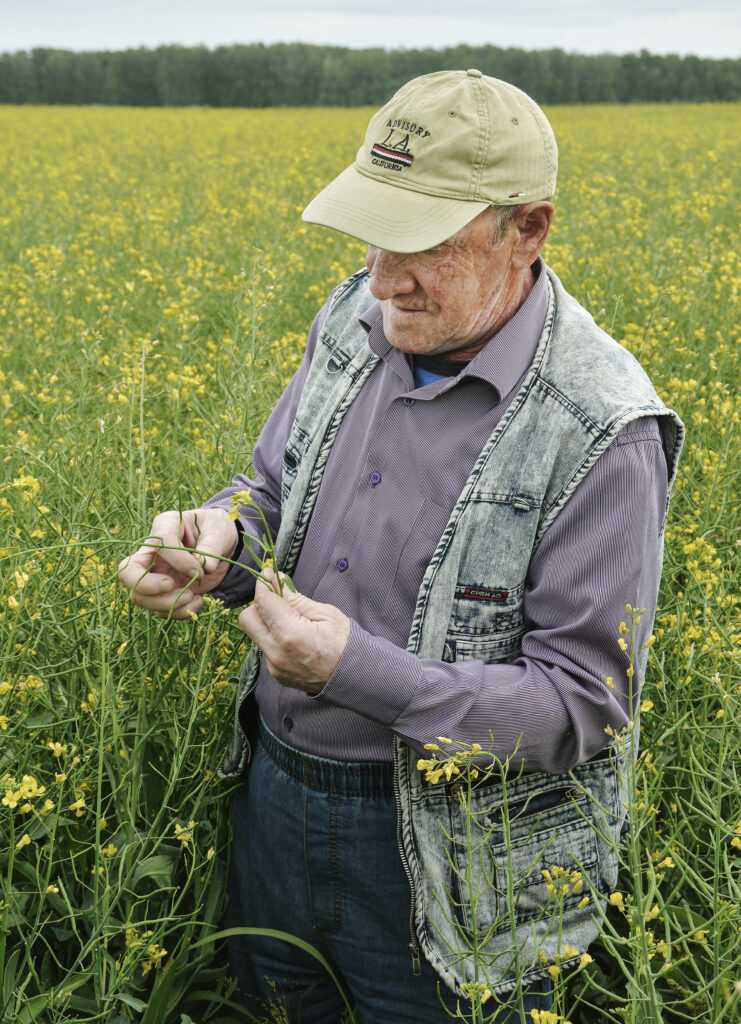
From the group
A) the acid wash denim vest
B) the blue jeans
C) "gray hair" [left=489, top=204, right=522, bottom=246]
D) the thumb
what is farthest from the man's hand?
"gray hair" [left=489, top=204, right=522, bottom=246]

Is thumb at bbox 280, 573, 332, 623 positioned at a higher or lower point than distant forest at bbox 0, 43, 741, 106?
Result: higher

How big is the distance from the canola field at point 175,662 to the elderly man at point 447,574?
0.42ft

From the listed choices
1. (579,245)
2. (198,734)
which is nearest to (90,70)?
(579,245)

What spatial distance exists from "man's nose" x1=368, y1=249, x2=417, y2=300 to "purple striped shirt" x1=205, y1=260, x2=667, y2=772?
5.6 inches

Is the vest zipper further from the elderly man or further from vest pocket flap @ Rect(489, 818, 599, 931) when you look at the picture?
vest pocket flap @ Rect(489, 818, 599, 931)

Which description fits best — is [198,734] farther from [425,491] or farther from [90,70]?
[90,70]

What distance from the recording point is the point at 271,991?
195cm

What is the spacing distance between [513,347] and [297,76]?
148ft

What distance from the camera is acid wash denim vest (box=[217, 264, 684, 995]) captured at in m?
1.56

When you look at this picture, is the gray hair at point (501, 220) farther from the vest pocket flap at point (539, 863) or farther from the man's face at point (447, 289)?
the vest pocket flap at point (539, 863)

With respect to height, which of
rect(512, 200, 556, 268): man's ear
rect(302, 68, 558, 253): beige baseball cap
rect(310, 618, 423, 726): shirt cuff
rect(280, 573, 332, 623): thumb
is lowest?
rect(310, 618, 423, 726): shirt cuff

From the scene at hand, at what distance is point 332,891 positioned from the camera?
1773mm

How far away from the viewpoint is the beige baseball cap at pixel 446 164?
1531mm

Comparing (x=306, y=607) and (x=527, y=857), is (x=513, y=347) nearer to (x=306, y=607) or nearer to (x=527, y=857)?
(x=306, y=607)
